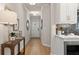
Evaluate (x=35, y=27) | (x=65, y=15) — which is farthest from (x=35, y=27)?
(x=65, y=15)

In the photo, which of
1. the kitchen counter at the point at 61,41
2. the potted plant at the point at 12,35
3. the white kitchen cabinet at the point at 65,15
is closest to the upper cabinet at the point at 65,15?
the white kitchen cabinet at the point at 65,15

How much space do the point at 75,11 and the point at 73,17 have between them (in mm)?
142

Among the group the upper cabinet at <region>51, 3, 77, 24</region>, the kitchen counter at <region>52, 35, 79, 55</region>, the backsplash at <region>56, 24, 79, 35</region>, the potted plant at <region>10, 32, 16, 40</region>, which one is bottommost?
the kitchen counter at <region>52, 35, 79, 55</region>

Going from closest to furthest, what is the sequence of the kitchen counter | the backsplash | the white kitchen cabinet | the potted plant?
the kitchen counter < the potted plant < the backsplash < the white kitchen cabinet

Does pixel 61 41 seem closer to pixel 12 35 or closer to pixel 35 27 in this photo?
pixel 35 27

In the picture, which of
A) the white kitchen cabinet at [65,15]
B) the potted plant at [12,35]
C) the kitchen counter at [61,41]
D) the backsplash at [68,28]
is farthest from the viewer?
the white kitchen cabinet at [65,15]

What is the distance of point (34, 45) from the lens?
3258 mm

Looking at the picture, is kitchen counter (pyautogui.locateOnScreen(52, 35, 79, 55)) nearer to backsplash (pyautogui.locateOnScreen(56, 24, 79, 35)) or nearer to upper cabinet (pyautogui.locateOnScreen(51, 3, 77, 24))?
backsplash (pyautogui.locateOnScreen(56, 24, 79, 35))

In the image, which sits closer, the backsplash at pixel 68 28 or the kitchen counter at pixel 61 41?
the kitchen counter at pixel 61 41

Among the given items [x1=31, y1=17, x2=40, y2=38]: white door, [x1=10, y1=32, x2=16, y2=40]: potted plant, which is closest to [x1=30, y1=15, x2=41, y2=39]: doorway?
[x1=31, y1=17, x2=40, y2=38]: white door

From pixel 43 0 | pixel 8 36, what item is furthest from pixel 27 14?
pixel 43 0

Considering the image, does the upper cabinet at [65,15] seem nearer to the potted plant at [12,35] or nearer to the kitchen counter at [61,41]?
the kitchen counter at [61,41]

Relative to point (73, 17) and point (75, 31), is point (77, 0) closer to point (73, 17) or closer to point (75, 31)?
point (75, 31)

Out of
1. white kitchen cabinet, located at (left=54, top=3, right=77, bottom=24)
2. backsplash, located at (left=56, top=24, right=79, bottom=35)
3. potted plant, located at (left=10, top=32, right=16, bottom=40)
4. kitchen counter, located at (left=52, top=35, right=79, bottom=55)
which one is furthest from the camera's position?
white kitchen cabinet, located at (left=54, top=3, right=77, bottom=24)
